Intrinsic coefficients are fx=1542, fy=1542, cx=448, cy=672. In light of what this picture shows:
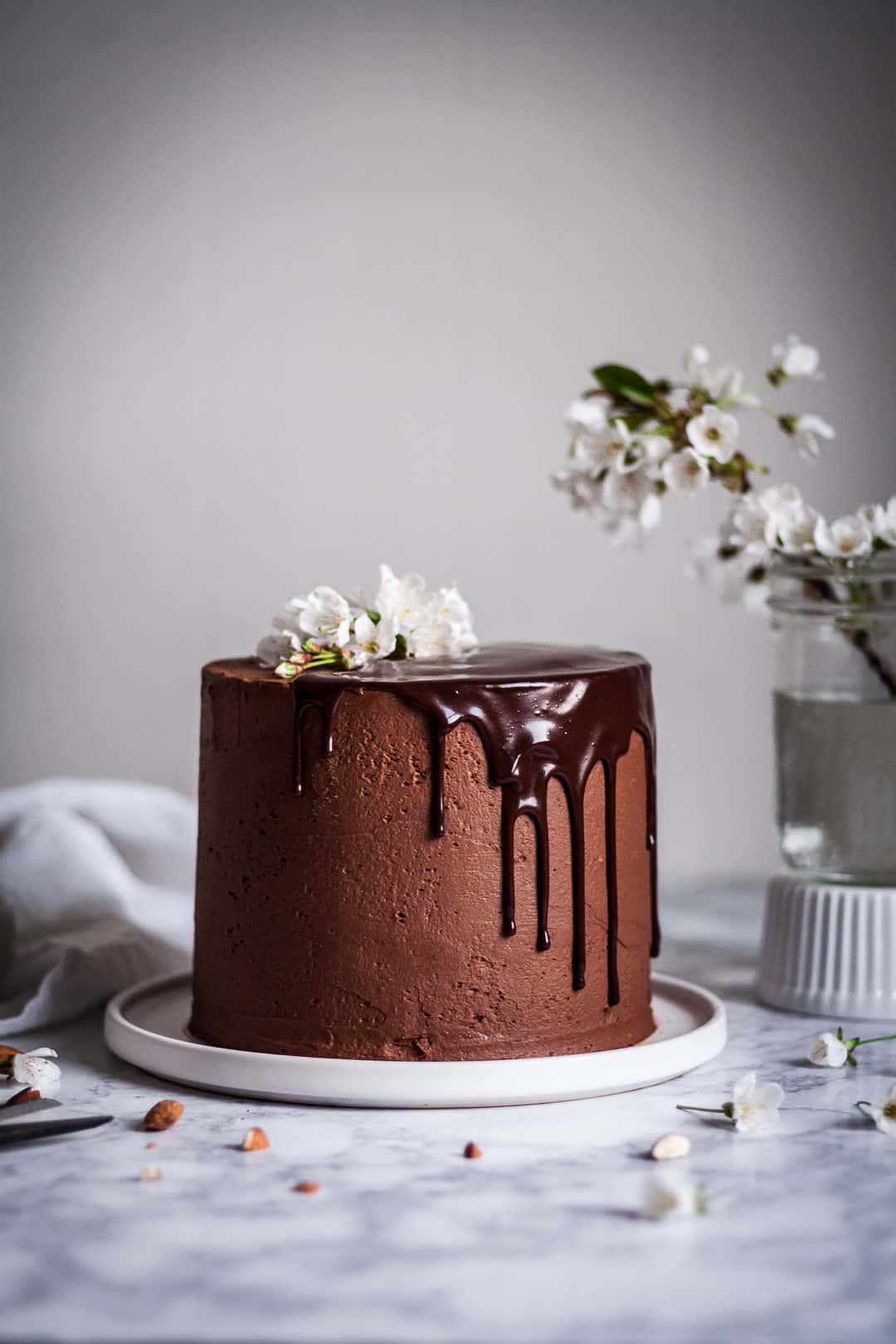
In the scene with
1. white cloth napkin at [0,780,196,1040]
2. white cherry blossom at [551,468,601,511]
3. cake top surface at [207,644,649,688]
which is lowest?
white cloth napkin at [0,780,196,1040]

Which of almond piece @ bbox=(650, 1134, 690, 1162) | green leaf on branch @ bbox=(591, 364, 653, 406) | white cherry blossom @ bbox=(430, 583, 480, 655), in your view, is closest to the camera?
almond piece @ bbox=(650, 1134, 690, 1162)

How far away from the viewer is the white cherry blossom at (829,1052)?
1.17 m

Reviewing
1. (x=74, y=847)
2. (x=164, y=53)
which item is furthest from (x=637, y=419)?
(x=164, y=53)

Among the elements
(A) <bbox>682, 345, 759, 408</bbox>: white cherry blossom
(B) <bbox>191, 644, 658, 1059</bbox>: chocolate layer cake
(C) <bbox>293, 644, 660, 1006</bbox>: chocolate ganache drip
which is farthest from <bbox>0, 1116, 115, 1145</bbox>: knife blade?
(A) <bbox>682, 345, 759, 408</bbox>: white cherry blossom

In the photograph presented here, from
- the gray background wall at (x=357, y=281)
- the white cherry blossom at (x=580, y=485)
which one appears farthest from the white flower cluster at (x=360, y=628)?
the gray background wall at (x=357, y=281)

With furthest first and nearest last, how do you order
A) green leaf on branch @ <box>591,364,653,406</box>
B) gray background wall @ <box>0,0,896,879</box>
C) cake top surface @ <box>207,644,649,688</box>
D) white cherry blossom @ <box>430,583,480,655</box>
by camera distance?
gray background wall @ <box>0,0,896,879</box>, green leaf on branch @ <box>591,364,653,406</box>, white cherry blossom @ <box>430,583,480,655</box>, cake top surface @ <box>207,644,649,688</box>

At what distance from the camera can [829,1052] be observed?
117cm

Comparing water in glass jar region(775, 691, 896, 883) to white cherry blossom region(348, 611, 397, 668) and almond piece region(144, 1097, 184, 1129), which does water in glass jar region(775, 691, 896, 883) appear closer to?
white cherry blossom region(348, 611, 397, 668)

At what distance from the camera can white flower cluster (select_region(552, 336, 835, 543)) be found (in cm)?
128

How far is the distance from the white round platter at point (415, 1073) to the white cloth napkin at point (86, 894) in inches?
7.3

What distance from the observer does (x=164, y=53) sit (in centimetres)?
195

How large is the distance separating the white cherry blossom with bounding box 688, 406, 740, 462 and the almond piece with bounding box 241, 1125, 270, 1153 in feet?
2.12

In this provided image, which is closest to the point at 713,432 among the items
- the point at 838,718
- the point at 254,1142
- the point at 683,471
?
the point at 683,471

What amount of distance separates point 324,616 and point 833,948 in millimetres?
532
